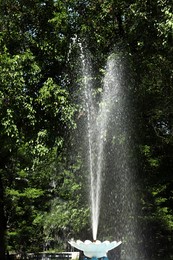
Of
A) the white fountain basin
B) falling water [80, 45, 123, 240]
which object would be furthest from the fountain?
the white fountain basin

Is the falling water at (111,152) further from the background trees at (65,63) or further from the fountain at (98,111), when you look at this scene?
the background trees at (65,63)

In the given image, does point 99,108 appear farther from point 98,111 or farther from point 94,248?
point 94,248

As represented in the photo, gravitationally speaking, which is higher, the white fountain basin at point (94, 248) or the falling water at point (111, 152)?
the falling water at point (111, 152)

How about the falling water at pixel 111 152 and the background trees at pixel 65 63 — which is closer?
the background trees at pixel 65 63

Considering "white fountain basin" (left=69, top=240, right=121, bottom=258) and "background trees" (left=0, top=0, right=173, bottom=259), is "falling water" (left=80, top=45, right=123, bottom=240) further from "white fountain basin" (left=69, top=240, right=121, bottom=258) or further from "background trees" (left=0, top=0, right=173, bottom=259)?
"white fountain basin" (left=69, top=240, right=121, bottom=258)

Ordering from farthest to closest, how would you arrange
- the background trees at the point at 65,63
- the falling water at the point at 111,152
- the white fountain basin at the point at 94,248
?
1. the falling water at the point at 111,152
2. the background trees at the point at 65,63
3. the white fountain basin at the point at 94,248

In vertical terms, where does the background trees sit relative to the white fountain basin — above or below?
above

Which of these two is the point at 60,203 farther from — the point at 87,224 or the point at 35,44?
the point at 35,44

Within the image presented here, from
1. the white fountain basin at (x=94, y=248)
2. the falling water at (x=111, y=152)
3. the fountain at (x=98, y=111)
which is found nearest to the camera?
→ the white fountain basin at (x=94, y=248)

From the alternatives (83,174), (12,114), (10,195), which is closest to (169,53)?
(12,114)

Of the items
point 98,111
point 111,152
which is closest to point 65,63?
point 98,111

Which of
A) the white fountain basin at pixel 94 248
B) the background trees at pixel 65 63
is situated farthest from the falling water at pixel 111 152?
the white fountain basin at pixel 94 248

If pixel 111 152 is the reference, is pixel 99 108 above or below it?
above

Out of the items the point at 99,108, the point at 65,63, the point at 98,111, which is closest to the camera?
the point at 99,108
